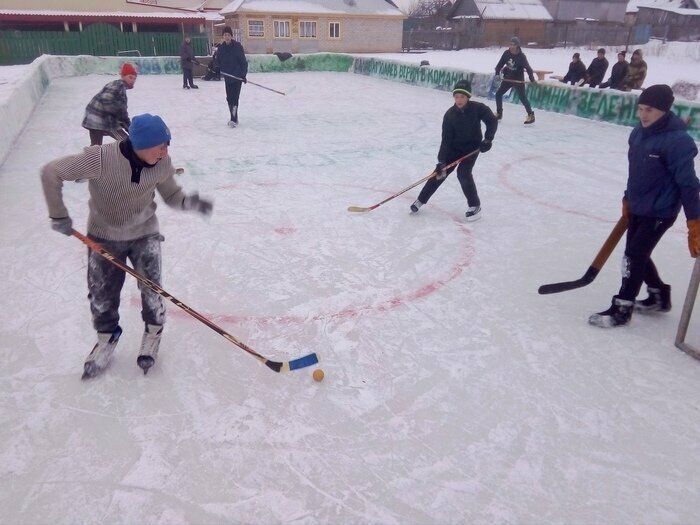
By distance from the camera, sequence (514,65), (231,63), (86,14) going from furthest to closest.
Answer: (86,14), (514,65), (231,63)

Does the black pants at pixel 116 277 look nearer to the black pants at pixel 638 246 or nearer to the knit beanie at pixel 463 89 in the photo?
the black pants at pixel 638 246

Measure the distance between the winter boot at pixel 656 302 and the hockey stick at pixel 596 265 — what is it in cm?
38

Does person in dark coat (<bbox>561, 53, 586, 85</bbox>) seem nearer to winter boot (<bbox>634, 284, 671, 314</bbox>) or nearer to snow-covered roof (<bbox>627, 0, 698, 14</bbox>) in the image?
winter boot (<bbox>634, 284, 671, 314</bbox>)

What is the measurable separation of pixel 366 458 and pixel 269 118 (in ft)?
32.1

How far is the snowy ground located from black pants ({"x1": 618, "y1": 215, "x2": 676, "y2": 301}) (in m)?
0.33

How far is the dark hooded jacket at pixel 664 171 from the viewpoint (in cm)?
305

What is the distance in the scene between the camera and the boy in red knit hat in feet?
17.7

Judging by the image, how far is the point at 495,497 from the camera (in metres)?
2.28

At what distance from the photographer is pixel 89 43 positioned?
81.4ft

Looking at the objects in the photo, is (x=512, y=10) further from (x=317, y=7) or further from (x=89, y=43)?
(x=89, y=43)

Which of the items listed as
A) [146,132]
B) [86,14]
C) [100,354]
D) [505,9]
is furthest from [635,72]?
[505,9]

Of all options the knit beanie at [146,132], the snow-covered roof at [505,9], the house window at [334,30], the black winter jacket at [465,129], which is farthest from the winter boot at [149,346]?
the snow-covered roof at [505,9]

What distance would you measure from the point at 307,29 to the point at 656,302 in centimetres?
3232

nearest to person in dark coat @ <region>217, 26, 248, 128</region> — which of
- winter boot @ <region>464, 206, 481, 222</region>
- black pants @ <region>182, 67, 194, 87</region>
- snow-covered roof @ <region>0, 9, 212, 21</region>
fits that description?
winter boot @ <region>464, 206, 481, 222</region>
